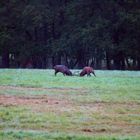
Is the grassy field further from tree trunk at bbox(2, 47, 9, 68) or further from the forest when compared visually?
tree trunk at bbox(2, 47, 9, 68)

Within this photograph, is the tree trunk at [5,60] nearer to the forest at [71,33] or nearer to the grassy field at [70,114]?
the forest at [71,33]

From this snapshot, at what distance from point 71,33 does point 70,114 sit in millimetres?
42813

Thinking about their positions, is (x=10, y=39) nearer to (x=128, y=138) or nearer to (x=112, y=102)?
(x=112, y=102)

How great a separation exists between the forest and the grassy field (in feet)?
104

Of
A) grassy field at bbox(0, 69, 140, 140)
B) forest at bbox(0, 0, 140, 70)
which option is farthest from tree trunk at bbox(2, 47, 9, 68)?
grassy field at bbox(0, 69, 140, 140)

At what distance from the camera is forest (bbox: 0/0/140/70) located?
5238 cm

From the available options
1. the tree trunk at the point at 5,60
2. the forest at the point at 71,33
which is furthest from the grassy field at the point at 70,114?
the tree trunk at the point at 5,60

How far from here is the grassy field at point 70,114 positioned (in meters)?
10.1

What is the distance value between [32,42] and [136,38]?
1337 centimetres

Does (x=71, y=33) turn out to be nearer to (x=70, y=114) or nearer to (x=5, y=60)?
(x=5, y=60)

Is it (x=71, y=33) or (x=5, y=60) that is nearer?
(x=71, y=33)

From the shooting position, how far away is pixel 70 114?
1323 cm

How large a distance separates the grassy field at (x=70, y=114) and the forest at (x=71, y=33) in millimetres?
31805

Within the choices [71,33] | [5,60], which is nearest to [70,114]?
[71,33]
